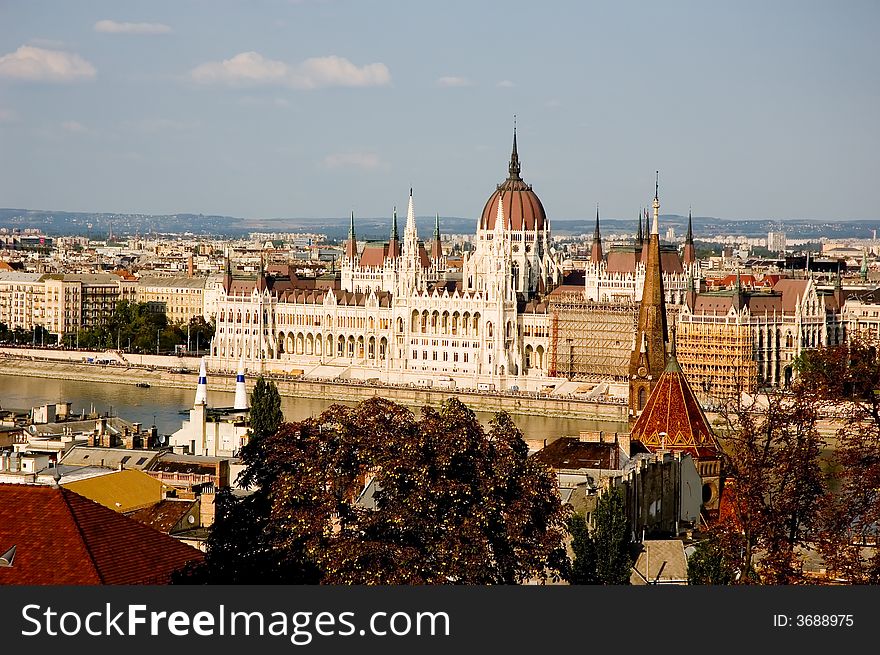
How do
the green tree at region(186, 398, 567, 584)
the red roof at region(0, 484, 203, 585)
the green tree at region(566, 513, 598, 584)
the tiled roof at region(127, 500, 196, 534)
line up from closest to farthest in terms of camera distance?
the red roof at region(0, 484, 203, 585), the green tree at region(186, 398, 567, 584), the green tree at region(566, 513, 598, 584), the tiled roof at region(127, 500, 196, 534)

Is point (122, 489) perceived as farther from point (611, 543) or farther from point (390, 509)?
point (390, 509)

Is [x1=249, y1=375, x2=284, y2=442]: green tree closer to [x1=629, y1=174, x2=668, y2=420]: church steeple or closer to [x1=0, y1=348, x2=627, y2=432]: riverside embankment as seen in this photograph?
[x1=629, y1=174, x2=668, y2=420]: church steeple

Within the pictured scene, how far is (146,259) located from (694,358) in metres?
72.2

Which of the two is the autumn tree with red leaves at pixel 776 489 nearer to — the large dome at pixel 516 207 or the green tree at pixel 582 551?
the green tree at pixel 582 551

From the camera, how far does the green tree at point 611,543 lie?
1703 cm

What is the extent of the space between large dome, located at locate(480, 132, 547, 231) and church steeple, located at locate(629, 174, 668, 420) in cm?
3426

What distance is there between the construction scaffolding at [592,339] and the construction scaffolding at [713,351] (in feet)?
7.72

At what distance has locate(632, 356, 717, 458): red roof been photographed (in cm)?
2442

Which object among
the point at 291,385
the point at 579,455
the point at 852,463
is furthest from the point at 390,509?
the point at 291,385

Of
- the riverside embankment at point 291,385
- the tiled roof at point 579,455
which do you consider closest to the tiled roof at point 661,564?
the tiled roof at point 579,455

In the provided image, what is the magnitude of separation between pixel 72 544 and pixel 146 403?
42457 millimetres

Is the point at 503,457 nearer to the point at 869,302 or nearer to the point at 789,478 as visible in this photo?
the point at 789,478

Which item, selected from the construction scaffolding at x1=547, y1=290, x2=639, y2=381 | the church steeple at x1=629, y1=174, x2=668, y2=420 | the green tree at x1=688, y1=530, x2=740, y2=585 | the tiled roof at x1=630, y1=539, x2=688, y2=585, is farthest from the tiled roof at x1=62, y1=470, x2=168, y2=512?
the construction scaffolding at x1=547, y1=290, x2=639, y2=381

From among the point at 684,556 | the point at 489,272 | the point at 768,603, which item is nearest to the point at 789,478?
the point at 684,556
